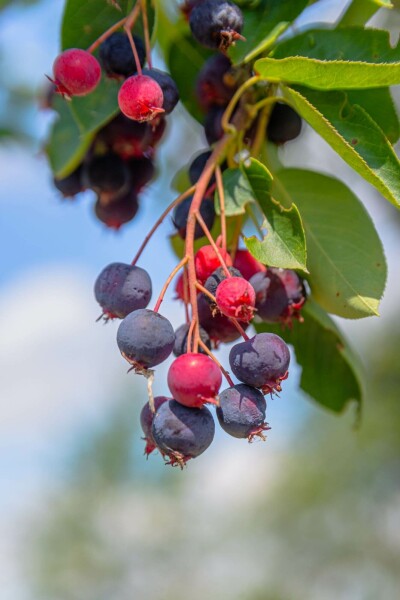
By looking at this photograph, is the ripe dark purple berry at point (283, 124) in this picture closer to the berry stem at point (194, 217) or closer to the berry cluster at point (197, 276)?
the berry cluster at point (197, 276)

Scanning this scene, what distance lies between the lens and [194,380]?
2.70 ft

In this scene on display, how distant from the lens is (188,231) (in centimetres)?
93

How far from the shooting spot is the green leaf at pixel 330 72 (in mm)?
856

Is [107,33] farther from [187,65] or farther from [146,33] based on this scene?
[187,65]

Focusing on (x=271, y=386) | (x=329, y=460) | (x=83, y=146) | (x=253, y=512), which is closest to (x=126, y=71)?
(x=83, y=146)

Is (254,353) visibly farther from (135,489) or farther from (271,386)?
(135,489)

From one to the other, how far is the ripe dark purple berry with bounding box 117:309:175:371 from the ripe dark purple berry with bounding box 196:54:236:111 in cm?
45

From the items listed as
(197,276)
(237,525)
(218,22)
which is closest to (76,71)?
(218,22)

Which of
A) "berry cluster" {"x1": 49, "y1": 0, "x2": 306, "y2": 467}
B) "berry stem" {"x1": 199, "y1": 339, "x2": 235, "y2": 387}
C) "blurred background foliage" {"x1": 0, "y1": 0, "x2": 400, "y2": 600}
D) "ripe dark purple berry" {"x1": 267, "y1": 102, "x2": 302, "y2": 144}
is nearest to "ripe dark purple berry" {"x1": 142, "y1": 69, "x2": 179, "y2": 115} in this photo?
"berry cluster" {"x1": 49, "y1": 0, "x2": 306, "y2": 467}

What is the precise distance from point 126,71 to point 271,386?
481mm

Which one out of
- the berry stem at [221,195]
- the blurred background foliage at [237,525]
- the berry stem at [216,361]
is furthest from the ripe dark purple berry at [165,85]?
the blurred background foliage at [237,525]

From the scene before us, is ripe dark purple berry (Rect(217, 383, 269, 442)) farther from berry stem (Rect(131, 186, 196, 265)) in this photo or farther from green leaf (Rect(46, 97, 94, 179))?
green leaf (Rect(46, 97, 94, 179))

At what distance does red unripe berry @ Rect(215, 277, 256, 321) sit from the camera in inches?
33.8

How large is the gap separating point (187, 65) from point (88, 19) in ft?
0.83
